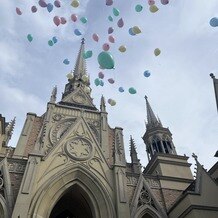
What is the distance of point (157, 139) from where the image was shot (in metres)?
26.1

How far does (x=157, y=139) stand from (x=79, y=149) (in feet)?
35.0

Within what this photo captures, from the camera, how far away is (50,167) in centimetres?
1648

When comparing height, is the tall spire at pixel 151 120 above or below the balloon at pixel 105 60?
above

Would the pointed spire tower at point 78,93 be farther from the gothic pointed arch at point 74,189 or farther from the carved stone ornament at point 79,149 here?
the gothic pointed arch at point 74,189

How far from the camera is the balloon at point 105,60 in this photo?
45.9 ft

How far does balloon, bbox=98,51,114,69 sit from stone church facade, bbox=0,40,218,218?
724cm

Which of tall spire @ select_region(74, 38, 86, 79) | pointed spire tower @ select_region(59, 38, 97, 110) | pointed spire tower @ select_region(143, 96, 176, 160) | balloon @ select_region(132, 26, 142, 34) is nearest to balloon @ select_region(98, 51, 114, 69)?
balloon @ select_region(132, 26, 142, 34)

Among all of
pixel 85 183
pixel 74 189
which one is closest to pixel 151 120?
pixel 85 183

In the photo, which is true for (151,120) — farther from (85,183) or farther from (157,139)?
(85,183)

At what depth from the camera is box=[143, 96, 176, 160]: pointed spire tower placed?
25.0 metres

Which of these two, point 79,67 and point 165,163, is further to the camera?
point 79,67

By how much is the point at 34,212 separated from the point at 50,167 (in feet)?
11.0

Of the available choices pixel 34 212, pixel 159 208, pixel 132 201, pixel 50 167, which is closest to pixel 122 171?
pixel 132 201

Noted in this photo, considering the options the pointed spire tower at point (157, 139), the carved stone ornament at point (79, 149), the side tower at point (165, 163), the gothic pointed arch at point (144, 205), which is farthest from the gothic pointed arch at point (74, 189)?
the pointed spire tower at point (157, 139)
